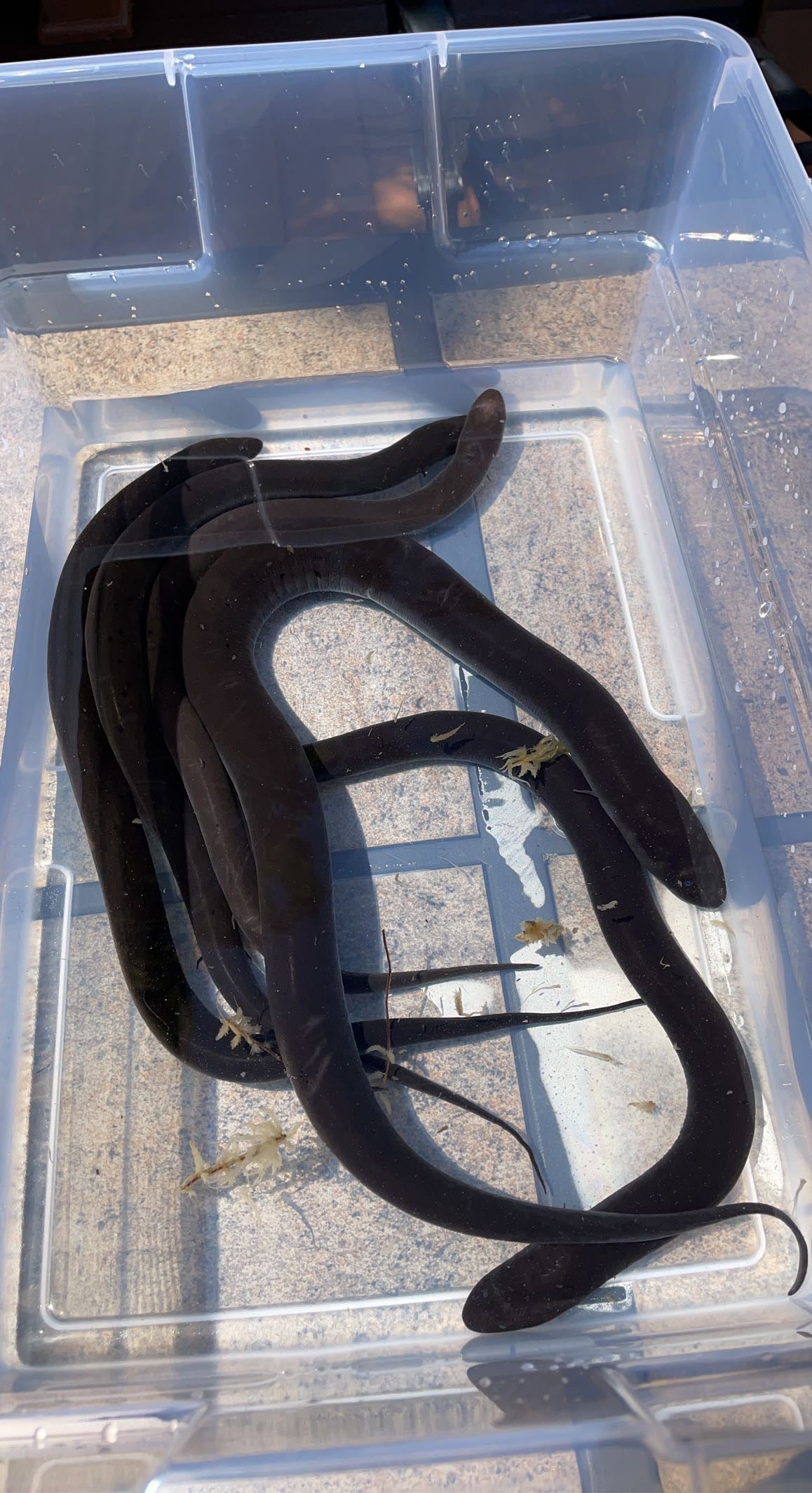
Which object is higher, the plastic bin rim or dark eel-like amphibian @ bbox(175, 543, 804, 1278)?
the plastic bin rim

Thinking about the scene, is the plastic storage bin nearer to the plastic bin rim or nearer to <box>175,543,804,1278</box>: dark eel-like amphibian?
the plastic bin rim

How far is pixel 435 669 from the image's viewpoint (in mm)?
1760

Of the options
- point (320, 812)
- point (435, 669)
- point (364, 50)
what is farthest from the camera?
point (435, 669)

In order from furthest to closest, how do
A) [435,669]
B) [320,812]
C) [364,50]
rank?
1. [435,669]
2. [364,50]
3. [320,812]

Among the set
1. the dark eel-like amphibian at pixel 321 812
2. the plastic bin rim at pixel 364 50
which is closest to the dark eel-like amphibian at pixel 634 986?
the dark eel-like amphibian at pixel 321 812

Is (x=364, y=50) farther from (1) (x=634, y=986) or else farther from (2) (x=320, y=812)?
(1) (x=634, y=986)

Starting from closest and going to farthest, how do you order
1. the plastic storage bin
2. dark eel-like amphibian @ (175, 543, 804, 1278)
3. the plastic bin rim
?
the plastic storage bin
dark eel-like amphibian @ (175, 543, 804, 1278)
the plastic bin rim

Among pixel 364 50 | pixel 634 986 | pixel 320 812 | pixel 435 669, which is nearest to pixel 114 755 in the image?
pixel 320 812

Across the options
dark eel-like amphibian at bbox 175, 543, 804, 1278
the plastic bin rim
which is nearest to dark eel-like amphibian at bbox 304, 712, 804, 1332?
dark eel-like amphibian at bbox 175, 543, 804, 1278

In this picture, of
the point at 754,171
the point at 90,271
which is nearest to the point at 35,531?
the point at 90,271

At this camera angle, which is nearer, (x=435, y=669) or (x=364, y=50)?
(x=364, y=50)

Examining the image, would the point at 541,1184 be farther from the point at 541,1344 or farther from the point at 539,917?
the point at 539,917

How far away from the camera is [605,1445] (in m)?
1.01

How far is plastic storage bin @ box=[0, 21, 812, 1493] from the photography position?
116cm
